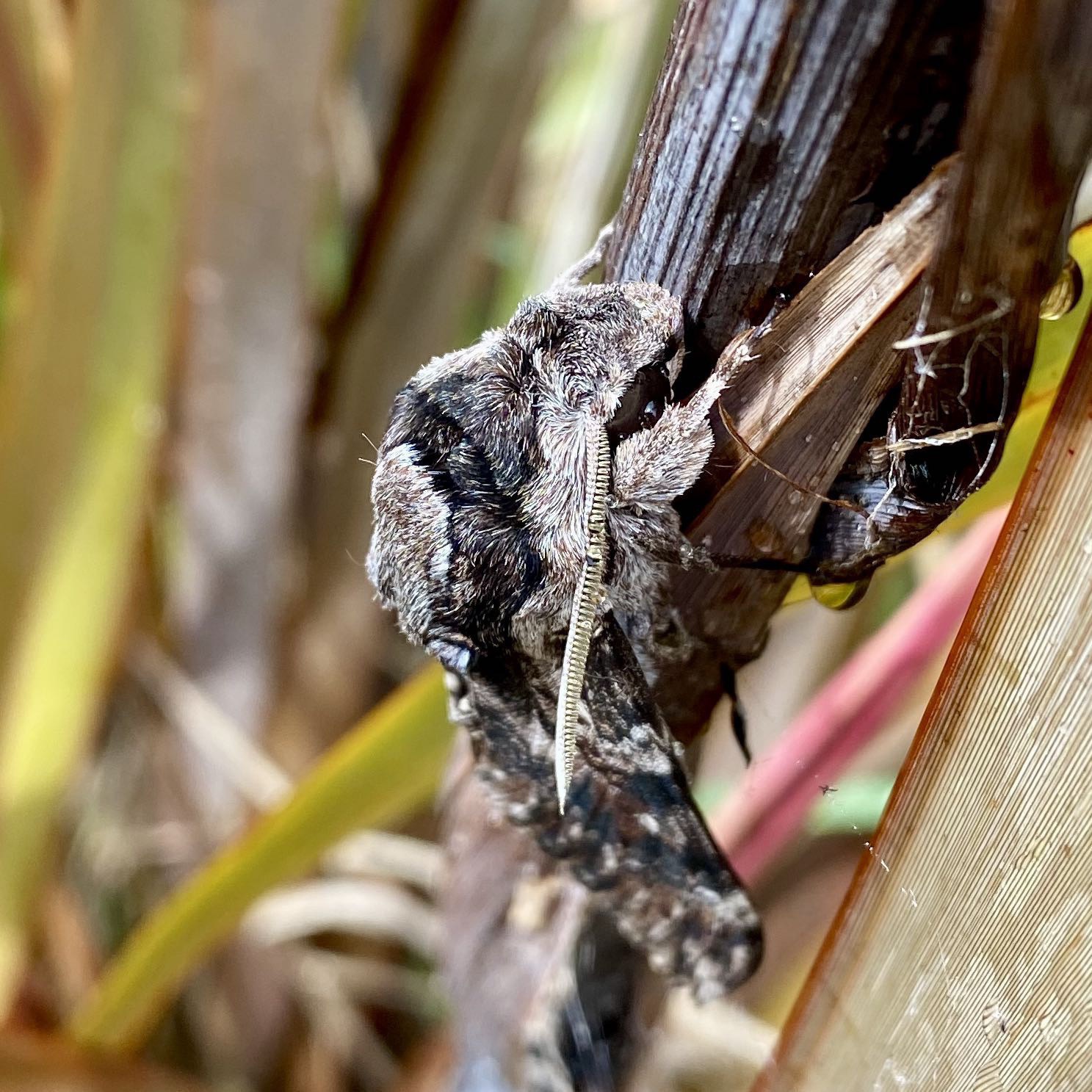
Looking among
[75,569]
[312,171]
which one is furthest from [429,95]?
[75,569]

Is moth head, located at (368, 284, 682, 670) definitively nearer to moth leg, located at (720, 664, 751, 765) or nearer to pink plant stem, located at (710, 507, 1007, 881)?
moth leg, located at (720, 664, 751, 765)

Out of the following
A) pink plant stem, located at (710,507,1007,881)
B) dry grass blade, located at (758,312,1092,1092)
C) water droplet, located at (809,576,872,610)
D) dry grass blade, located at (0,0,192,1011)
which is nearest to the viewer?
dry grass blade, located at (758,312,1092,1092)

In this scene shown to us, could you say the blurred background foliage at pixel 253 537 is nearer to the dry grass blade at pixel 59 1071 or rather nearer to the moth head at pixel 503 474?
the dry grass blade at pixel 59 1071


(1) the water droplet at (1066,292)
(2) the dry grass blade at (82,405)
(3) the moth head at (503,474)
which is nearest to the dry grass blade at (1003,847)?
(1) the water droplet at (1066,292)

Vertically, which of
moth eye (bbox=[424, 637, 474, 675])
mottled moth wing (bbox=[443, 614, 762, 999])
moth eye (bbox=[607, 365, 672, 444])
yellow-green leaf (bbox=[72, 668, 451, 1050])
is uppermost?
moth eye (bbox=[607, 365, 672, 444])

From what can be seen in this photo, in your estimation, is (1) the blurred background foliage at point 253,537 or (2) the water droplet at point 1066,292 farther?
(1) the blurred background foliage at point 253,537

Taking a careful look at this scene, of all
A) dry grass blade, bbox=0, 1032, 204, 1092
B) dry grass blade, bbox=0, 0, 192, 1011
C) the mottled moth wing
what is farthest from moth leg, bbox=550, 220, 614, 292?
dry grass blade, bbox=0, 1032, 204, 1092
